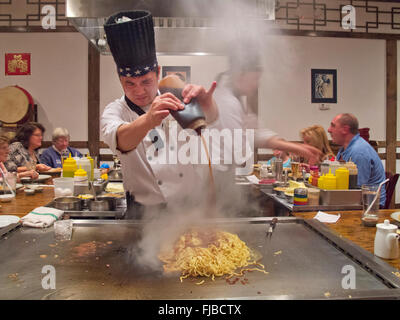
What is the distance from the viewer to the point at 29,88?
241 inches

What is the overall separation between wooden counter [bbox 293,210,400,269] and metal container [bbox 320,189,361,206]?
183 millimetres

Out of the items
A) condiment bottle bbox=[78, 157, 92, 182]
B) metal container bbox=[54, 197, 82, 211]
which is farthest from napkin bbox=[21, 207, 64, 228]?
condiment bottle bbox=[78, 157, 92, 182]

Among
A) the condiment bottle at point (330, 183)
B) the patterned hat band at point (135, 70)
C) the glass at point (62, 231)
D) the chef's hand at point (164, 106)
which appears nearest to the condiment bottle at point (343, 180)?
the condiment bottle at point (330, 183)

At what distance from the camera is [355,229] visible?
179 centimetres

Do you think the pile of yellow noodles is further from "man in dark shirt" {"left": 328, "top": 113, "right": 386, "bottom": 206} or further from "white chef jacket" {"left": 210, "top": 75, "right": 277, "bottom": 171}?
"man in dark shirt" {"left": 328, "top": 113, "right": 386, "bottom": 206}

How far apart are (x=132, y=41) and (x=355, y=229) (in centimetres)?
159

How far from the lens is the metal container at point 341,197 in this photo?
2321mm

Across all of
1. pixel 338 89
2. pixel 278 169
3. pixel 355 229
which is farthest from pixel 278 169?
pixel 338 89

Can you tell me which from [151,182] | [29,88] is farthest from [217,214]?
[29,88]

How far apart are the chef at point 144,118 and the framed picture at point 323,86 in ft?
15.4

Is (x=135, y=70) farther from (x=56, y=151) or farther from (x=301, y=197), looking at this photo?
(x=56, y=151)

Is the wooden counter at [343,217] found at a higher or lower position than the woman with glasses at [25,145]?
lower

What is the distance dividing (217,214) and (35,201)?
136 cm

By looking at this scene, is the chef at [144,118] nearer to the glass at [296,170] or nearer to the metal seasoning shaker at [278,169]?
the metal seasoning shaker at [278,169]
